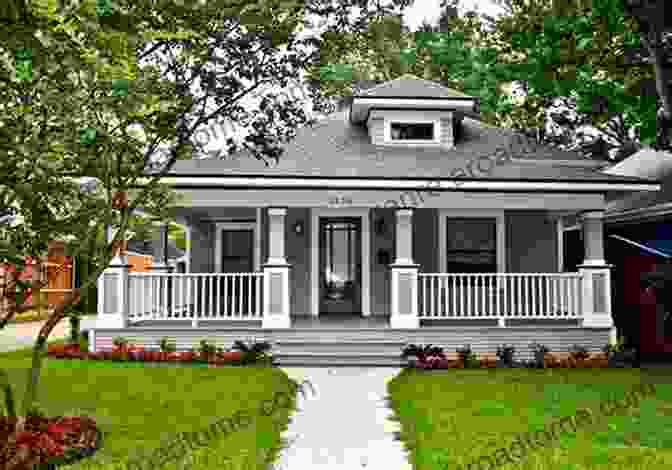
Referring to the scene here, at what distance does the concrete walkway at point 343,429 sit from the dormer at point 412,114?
6.15 m

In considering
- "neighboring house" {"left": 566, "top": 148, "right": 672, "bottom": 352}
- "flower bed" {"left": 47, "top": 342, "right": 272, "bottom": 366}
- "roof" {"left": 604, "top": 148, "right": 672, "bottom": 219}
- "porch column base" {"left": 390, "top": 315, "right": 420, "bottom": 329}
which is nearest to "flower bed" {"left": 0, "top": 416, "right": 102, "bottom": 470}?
"flower bed" {"left": 47, "top": 342, "right": 272, "bottom": 366}

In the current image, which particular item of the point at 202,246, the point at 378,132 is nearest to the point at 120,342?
the point at 202,246

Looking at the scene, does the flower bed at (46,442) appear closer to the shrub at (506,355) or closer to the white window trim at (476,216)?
the shrub at (506,355)

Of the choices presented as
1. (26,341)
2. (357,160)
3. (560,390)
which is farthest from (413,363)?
(26,341)

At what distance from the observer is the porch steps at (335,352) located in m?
9.78

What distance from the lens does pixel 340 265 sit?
12.5 m

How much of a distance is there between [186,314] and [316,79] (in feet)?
20.8

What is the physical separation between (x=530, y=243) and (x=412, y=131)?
3550 mm

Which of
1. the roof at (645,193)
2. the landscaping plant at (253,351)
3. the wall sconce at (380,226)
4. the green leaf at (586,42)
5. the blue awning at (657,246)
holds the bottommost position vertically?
the landscaping plant at (253,351)

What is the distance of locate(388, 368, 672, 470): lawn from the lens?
4.79m

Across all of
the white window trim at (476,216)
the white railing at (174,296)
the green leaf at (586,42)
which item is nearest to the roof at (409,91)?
the white window trim at (476,216)

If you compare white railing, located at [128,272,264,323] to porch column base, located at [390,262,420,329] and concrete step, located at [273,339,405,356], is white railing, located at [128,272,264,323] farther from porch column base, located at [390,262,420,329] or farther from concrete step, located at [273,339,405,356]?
porch column base, located at [390,262,420,329]

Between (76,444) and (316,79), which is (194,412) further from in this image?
(316,79)

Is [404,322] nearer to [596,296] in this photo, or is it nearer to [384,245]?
[384,245]
